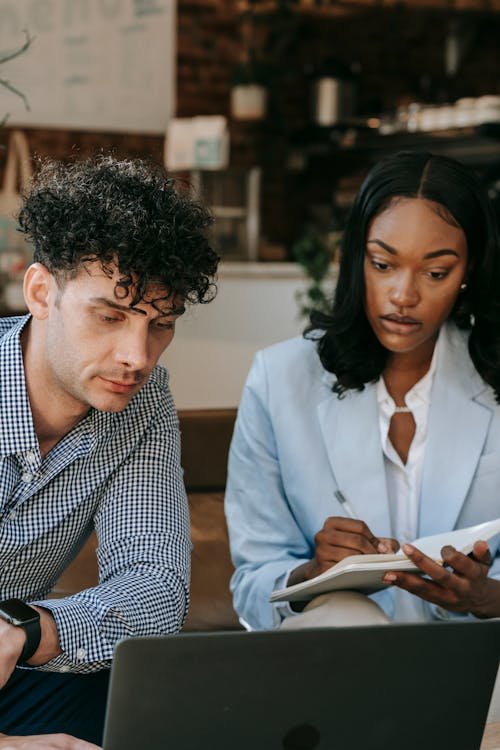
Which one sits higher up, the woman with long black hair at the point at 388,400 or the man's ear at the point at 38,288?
the man's ear at the point at 38,288

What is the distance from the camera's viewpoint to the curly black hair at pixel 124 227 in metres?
1.47

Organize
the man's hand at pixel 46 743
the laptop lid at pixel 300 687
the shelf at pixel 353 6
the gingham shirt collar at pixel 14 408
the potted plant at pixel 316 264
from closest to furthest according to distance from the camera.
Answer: the laptop lid at pixel 300 687 → the man's hand at pixel 46 743 → the gingham shirt collar at pixel 14 408 → the potted plant at pixel 316 264 → the shelf at pixel 353 6

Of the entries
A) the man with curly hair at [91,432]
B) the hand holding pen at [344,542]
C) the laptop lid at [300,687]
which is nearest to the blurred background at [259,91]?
the hand holding pen at [344,542]

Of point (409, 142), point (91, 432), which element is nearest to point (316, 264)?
point (409, 142)

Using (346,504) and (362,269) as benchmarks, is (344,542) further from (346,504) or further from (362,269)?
(362,269)

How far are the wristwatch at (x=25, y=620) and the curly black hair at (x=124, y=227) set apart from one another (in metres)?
0.43

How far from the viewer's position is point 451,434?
2037mm

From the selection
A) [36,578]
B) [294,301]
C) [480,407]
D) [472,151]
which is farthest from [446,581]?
[472,151]

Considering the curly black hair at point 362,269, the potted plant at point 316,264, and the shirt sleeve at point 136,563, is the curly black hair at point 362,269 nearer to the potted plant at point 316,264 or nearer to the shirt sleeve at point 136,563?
the shirt sleeve at point 136,563

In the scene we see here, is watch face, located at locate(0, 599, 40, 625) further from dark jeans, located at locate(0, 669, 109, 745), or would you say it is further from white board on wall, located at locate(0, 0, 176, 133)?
white board on wall, located at locate(0, 0, 176, 133)

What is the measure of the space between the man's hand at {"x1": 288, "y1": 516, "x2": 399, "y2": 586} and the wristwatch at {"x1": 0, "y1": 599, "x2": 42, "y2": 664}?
0.55m

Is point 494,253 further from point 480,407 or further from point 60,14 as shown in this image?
point 60,14

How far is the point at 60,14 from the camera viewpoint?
7.38 m

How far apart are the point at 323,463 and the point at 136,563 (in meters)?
0.57
